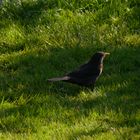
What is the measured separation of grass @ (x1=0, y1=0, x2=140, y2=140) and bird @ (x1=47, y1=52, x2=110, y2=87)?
142 millimetres

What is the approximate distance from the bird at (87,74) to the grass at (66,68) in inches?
5.6

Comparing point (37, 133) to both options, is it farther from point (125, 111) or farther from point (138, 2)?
point (138, 2)

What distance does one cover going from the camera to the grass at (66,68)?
6.35m

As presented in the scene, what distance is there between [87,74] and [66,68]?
704 millimetres

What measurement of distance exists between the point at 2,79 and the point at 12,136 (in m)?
1.72

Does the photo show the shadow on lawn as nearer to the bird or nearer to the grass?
the grass

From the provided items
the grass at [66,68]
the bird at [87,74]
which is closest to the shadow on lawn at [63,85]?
the grass at [66,68]

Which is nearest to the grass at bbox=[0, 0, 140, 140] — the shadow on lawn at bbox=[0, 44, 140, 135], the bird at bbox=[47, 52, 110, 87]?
the shadow on lawn at bbox=[0, 44, 140, 135]

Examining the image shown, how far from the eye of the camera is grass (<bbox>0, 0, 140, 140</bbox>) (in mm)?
6352

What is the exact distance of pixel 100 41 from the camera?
8.62 m

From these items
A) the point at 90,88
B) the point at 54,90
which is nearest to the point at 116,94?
the point at 90,88

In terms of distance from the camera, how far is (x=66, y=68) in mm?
8016

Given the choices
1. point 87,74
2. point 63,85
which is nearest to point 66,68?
point 63,85

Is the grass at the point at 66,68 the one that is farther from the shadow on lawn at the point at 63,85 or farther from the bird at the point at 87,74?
the bird at the point at 87,74
